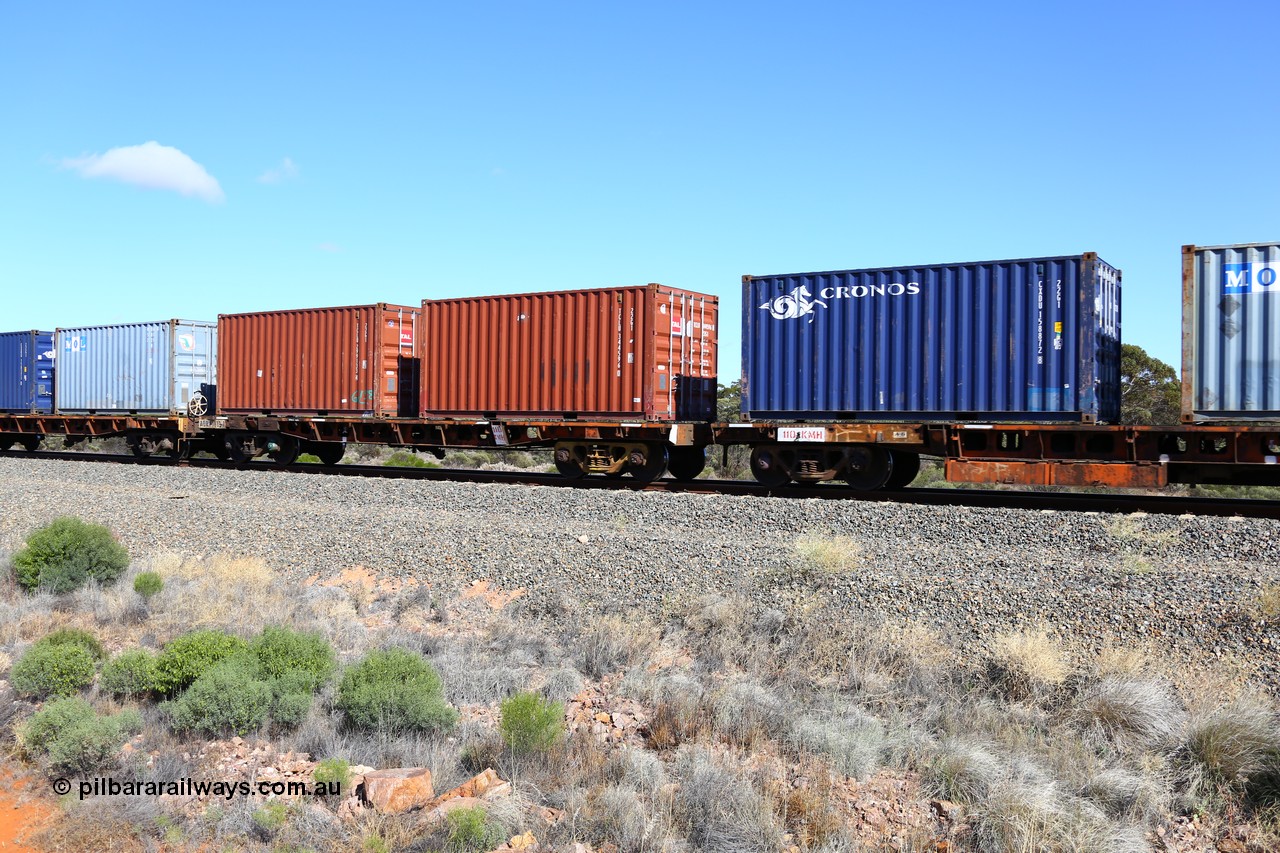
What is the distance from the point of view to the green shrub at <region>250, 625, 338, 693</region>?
245 inches

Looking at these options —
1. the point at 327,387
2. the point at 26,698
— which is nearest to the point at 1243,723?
the point at 26,698

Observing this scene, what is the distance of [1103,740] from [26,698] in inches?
259

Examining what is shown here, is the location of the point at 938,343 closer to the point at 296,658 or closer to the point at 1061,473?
the point at 1061,473

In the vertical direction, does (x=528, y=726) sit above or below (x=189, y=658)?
below

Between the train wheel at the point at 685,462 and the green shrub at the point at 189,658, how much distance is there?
35.8ft

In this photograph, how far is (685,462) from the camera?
17.2m

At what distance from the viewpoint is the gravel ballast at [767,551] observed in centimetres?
730

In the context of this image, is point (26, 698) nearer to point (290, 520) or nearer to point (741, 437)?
point (290, 520)

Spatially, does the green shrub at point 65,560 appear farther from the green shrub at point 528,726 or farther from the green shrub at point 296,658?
the green shrub at point 528,726

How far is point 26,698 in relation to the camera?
6211 mm

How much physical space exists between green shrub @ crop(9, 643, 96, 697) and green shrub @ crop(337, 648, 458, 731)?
68.2 inches

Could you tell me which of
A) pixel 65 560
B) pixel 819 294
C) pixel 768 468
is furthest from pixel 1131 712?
pixel 819 294

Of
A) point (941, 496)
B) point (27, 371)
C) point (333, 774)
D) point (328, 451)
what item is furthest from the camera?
point (27, 371)

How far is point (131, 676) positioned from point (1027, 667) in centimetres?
578
